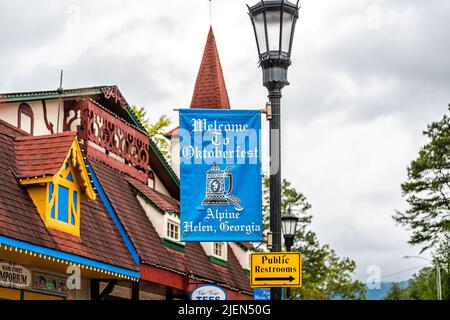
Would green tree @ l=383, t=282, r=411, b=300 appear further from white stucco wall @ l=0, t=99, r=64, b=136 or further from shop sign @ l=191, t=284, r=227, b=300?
white stucco wall @ l=0, t=99, r=64, b=136

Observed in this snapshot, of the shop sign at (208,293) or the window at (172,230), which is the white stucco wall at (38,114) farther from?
the shop sign at (208,293)

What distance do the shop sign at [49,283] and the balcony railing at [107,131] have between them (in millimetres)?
3899

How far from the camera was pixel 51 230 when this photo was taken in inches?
664

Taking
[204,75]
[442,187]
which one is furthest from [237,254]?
[442,187]

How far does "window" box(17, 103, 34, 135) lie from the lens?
64.8 ft

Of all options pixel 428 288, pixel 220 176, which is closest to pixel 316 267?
pixel 428 288

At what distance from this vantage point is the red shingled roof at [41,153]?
1720 centimetres

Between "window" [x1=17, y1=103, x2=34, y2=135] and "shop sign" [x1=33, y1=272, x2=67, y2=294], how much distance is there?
3837mm

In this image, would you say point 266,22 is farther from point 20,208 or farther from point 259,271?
point 20,208

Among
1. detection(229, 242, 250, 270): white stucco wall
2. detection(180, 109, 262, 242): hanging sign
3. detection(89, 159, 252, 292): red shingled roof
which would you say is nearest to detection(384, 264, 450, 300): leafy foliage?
detection(229, 242, 250, 270): white stucco wall

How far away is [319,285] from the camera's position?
62.9 m

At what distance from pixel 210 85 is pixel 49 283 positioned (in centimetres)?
1645

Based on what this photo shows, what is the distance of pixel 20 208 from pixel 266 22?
7.65 m
